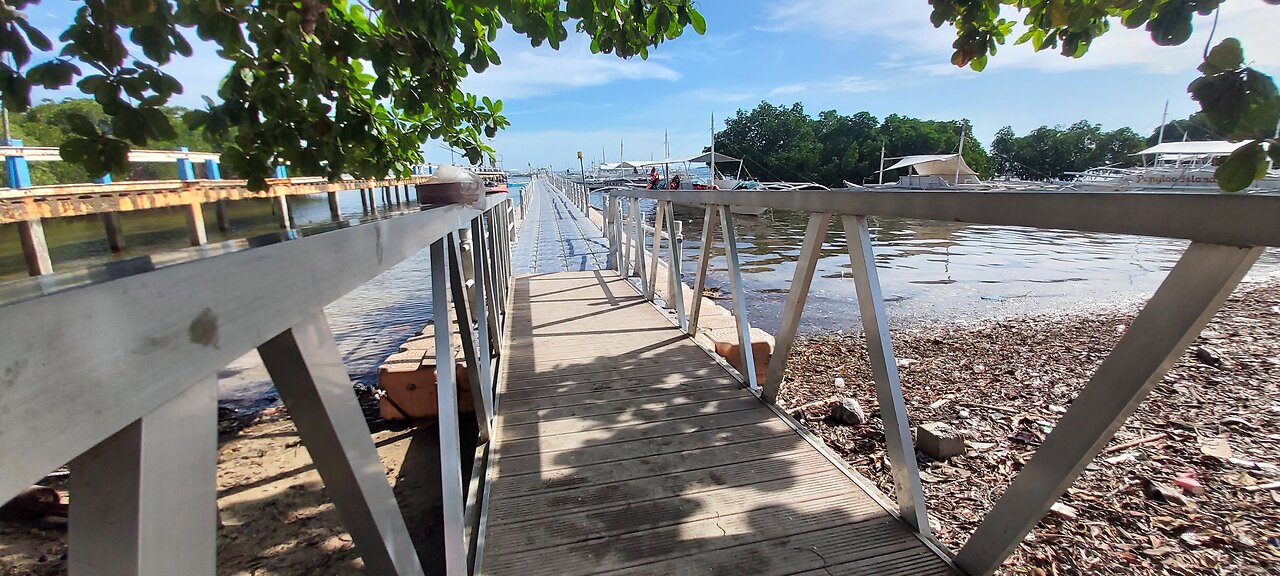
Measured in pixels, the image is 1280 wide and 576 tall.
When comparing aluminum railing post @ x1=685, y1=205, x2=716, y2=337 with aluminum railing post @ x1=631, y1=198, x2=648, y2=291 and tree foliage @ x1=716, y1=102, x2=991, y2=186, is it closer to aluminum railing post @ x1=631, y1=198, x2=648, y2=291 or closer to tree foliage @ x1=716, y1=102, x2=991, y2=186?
aluminum railing post @ x1=631, y1=198, x2=648, y2=291

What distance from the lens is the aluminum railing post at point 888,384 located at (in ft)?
5.92

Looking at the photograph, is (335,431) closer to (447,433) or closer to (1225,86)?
(447,433)

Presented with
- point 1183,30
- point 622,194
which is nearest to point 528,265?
point 622,194

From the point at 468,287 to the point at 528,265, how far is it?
528 centimetres

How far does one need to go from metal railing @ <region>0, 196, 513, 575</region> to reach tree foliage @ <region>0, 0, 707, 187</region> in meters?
1.55

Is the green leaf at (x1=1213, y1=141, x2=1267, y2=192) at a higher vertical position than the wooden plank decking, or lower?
higher

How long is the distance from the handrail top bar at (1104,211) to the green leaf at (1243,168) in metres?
0.02

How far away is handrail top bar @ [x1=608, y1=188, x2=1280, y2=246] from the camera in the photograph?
0.94m

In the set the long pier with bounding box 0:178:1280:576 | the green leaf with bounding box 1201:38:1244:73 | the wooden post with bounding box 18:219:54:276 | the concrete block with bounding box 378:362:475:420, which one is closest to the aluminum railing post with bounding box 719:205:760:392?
the long pier with bounding box 0:178:1280:576

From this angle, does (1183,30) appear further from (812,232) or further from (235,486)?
(235,486)

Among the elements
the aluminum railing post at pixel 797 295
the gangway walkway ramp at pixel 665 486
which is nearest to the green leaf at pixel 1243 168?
the aluminum railing post at pixel 797 295

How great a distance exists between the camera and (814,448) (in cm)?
234

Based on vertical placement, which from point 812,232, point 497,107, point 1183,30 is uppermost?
point 497,107

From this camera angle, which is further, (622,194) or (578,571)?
(622,194)
